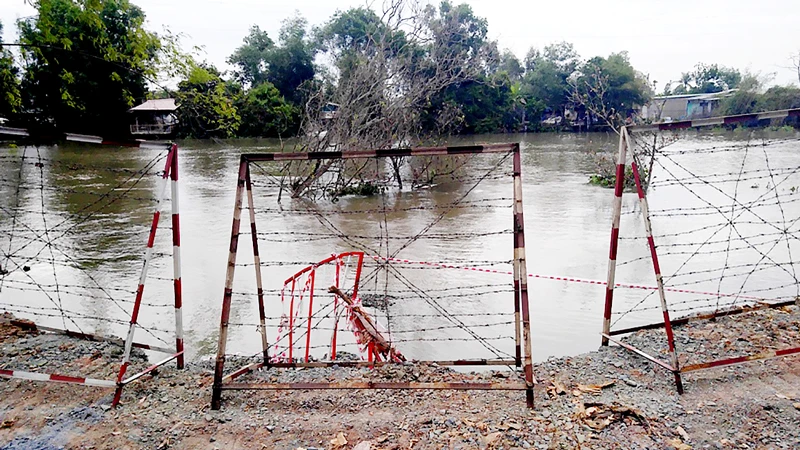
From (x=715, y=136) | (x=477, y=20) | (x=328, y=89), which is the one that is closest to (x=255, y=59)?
(x=477, y=20)

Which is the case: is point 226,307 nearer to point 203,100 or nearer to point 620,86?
point 203,100

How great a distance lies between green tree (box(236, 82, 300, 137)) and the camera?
39531mm

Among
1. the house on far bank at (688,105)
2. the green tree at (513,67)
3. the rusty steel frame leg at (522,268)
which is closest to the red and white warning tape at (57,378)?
the rusty steel frame leg at (522,268)

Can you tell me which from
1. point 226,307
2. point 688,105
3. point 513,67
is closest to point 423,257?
point 226,307

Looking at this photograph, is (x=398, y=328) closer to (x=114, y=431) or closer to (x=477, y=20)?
(x=114, y=431)

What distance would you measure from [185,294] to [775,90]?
144 feet

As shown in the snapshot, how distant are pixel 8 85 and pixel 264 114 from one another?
35318 millimetres

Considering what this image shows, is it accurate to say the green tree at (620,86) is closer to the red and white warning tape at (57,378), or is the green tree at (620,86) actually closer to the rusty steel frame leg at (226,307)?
the rusty steel frame leg at (226,307)

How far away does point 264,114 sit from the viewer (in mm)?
41062

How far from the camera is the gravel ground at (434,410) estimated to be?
331 centimetres

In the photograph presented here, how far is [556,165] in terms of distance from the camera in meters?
22.7

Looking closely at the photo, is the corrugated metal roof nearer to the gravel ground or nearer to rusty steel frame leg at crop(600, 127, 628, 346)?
the gravel ground

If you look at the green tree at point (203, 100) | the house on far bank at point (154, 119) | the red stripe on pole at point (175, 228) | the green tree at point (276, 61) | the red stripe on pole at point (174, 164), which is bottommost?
the red stripe on pole at point (175, 228)

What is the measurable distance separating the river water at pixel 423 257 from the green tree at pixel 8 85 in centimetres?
97
